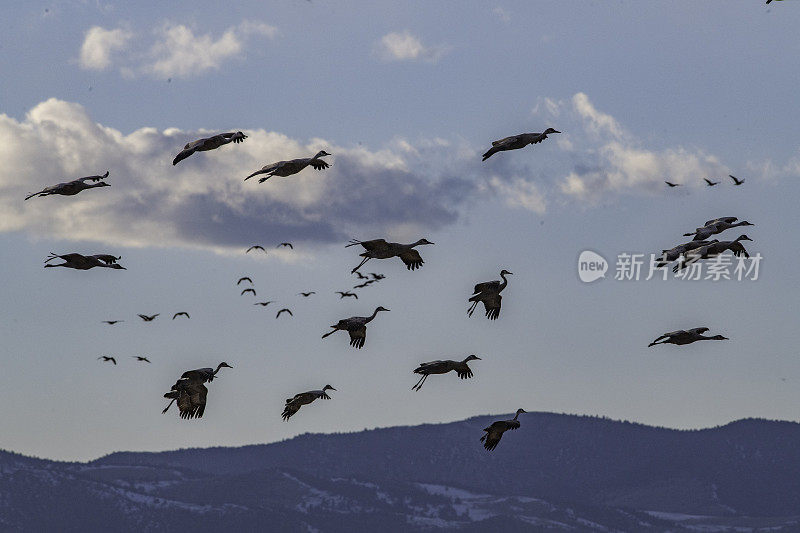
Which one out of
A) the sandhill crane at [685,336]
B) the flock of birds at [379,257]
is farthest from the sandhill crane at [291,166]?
the sandhill crane at [685,336]

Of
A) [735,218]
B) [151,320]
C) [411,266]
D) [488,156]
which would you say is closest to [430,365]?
[411,266]

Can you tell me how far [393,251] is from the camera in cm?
4928

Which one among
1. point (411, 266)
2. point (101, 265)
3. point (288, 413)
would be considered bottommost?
point (288, 413)

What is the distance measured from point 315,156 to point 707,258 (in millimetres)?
16469

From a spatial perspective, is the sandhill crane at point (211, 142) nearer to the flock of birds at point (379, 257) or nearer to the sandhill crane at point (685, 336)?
the flock of birds at point (379, 257)

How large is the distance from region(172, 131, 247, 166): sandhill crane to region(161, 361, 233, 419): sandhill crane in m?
9.71

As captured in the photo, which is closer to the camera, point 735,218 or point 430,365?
point 430,365

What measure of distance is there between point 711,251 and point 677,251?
1.47m

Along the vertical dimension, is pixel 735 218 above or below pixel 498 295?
Answer: above

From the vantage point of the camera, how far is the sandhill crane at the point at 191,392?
47.7 m

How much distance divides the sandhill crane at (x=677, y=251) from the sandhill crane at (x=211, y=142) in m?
17.1

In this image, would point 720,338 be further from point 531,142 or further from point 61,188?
point 61,188

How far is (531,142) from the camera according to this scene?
47.3 m

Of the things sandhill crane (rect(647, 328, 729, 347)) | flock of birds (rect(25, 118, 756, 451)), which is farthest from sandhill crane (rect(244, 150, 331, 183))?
sandhill crane (rect(647, 328, 729, 347))
